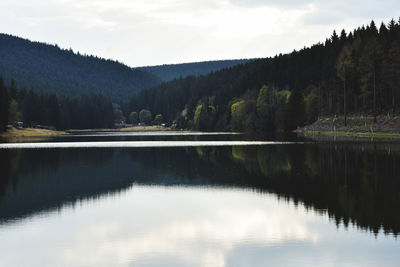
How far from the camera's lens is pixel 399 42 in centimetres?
10694

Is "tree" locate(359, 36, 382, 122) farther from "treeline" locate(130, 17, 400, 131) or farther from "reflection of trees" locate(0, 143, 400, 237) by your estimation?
"reflection of trees" locate(0, 143, 400, 237)

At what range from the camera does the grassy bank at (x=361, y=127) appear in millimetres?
92875

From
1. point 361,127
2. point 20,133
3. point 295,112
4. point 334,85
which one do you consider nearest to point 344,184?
point 361,127

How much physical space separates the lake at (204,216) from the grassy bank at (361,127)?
52644 millimetres

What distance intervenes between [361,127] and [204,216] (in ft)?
285

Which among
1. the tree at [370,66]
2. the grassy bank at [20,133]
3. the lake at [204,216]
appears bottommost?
the lake at [204,216]

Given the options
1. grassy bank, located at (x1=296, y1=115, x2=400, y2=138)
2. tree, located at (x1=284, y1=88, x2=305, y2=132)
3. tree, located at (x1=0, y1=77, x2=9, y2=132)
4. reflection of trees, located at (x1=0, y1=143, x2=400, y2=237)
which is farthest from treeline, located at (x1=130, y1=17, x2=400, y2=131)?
tree, located at (x1=0, y1=77, x2=9, y2=132)

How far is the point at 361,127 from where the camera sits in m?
104

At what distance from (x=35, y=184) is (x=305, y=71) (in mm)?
158836

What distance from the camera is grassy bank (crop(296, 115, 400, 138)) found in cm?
9288

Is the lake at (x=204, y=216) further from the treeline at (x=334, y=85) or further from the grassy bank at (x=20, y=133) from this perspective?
the grassy bank at (x=20, y=133)

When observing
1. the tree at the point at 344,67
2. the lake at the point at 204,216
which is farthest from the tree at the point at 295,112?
the lake at the point at 204,216

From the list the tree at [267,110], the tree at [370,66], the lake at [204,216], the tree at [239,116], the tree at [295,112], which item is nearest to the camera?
the lake at [204,216]

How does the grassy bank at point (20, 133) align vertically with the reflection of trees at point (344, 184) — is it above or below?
above
